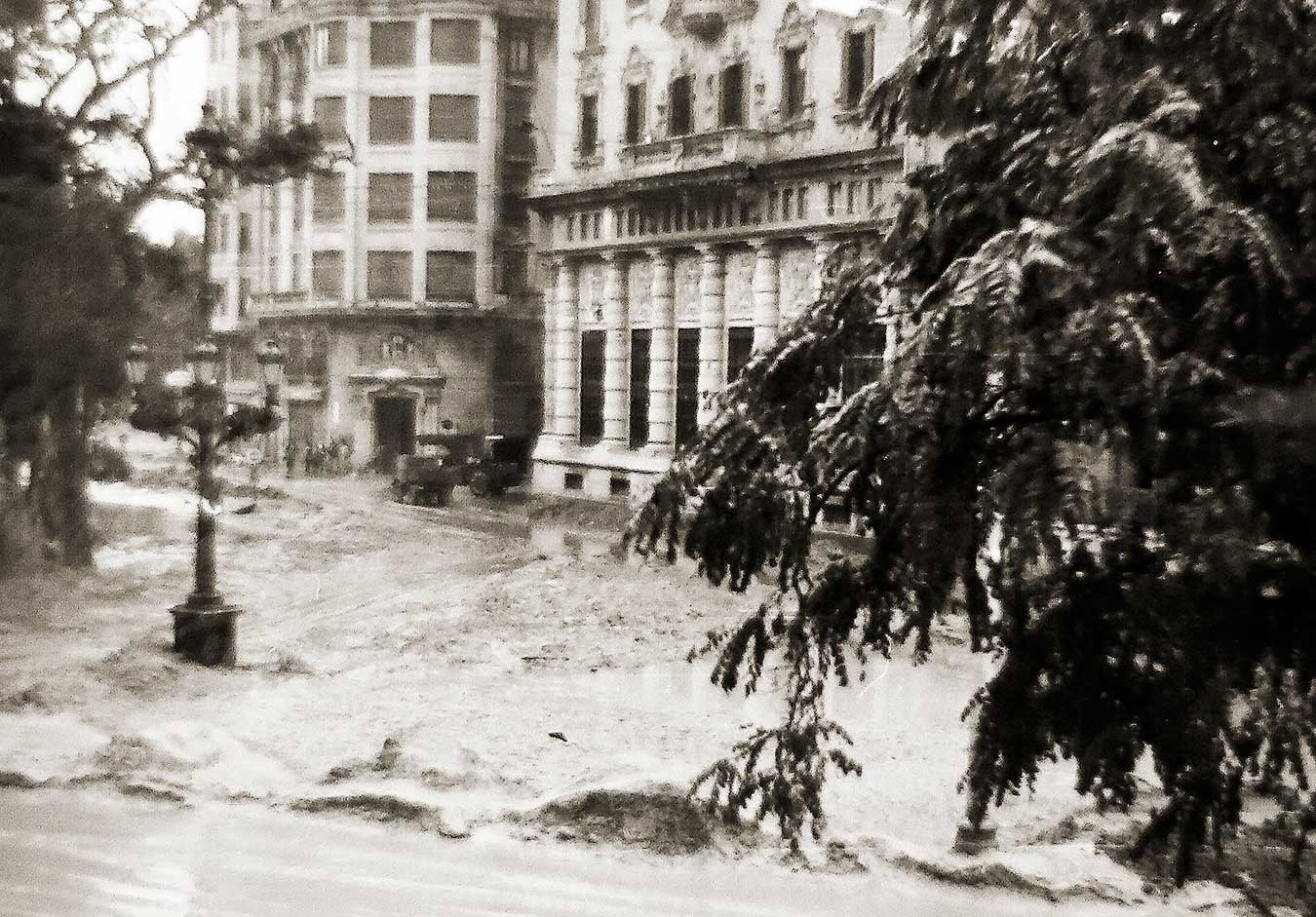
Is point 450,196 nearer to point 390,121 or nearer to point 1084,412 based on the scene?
point 390,121

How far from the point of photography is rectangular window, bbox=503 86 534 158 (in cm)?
1168

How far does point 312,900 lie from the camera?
6.05 meters

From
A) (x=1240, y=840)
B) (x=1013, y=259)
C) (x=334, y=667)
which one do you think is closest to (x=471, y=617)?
(x=334, y=667)

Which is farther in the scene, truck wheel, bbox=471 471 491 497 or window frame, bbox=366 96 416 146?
truck wheel, bbox=471 471 491 497

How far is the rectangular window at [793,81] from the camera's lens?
10.6 metres

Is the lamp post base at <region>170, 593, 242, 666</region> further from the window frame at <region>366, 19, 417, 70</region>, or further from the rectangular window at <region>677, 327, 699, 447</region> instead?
the window frame at <region>366, 19, 417, 70</region>

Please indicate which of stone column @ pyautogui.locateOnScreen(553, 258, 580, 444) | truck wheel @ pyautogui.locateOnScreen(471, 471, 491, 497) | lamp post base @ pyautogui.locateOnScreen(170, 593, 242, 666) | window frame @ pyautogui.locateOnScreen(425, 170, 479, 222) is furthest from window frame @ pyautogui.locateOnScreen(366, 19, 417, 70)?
lamp post base @ pyautogui.locateOnScreen(170, 593, 242, 666)

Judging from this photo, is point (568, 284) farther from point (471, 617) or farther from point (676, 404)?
point (471, 617)

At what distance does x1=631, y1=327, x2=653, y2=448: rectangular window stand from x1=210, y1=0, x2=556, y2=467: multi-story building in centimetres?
103

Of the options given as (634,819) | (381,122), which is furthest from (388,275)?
(634,819)

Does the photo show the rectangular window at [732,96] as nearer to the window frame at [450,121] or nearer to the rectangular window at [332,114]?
the window frame at [450,121]

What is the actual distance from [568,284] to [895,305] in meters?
8.23

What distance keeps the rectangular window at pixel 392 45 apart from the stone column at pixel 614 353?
2573 mm

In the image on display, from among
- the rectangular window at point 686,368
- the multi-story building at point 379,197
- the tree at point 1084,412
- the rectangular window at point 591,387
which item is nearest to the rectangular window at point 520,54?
the multi-story building at point 379,197
